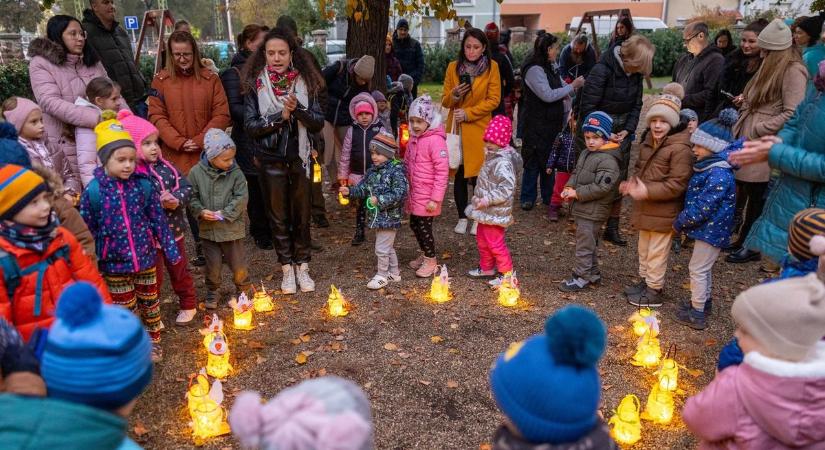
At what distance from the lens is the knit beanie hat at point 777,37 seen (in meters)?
5.24

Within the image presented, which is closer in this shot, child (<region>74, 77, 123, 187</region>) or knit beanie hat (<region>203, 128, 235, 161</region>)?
knit beanie hat (<region>203, 128, 235, 161</region>)

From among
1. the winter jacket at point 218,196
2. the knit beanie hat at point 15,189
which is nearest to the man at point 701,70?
the winter jacket at point 218,196

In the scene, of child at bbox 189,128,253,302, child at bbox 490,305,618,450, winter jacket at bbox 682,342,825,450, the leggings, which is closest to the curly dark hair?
child at bbox 189,128,253,302

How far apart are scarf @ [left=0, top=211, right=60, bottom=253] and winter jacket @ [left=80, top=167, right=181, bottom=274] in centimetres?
92

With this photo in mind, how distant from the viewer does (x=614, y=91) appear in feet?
21.1

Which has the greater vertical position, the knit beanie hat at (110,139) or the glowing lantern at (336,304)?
the knit beanie hat at (110,139)

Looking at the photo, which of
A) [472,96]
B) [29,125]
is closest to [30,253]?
[29,125]

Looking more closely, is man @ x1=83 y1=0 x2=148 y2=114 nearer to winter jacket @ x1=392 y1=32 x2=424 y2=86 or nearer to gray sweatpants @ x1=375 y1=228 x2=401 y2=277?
gray sweatpants @ x1=375 y1=228 x2=401 y2=277

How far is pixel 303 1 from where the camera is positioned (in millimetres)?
35281

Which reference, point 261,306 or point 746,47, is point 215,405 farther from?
A: point 746,47

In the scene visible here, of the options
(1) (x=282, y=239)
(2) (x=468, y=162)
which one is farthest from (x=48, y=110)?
(2) (x=468, y=162)

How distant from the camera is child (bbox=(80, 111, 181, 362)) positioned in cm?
401

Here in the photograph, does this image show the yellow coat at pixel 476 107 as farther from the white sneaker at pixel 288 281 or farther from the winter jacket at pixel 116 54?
the winter jacket at pixel 116 54

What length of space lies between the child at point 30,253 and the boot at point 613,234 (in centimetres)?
557
